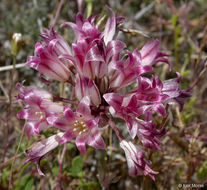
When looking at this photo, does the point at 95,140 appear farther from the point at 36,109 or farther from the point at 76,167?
the point at 76,167

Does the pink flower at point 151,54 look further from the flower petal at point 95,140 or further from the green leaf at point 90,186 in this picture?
the green leaf at point 90,186

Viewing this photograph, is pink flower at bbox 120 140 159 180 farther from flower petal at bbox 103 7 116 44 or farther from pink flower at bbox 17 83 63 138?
flower petal at bbox 103 7 116 44

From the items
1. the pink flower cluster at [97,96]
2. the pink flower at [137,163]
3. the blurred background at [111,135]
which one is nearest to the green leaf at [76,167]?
the blurred background at [111,135]

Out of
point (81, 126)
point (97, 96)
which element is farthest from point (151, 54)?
point (81, 126)

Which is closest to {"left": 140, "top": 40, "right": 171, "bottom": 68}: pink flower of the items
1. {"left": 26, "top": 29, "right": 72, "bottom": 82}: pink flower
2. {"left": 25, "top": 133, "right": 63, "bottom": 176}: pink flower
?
{"left": 26, "top": 29, "right": 72, "bottom": 82}: pink flower

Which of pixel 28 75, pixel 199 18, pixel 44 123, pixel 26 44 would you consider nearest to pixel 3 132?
pixel 28 75

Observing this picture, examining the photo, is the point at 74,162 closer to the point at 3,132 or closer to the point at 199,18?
the point at 3,132
